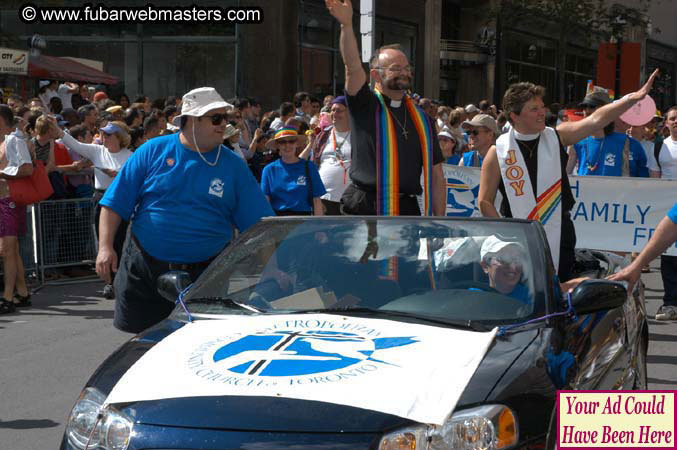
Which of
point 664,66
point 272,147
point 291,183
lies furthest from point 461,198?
point 664,66

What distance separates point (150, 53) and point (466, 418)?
962 inches

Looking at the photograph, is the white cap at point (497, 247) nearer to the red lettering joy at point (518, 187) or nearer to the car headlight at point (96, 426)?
the car headlight at point (96, 426)

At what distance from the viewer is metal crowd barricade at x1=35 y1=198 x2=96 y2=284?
12.0m

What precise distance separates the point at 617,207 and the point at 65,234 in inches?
253

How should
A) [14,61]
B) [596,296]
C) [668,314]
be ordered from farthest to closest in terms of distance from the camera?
Result: 1. [14,61]
2. [668,314]
3. [596,296]

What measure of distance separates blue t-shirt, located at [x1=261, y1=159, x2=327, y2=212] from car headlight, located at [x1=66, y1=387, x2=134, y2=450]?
5926 mm

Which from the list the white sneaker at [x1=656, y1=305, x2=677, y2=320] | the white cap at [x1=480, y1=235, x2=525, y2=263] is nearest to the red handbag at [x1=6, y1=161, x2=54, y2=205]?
the white sneaker at [x1=656, y1=305, x2=677, y2=320]

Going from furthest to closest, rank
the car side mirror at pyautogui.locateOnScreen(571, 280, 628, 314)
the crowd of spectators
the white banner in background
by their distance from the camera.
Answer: the white banner in background, the crowd of spectators, the car side mirror at pyautogui.locateOnScreen(571, 280, 628, 314)

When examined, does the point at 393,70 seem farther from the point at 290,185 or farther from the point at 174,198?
the point at 290,185

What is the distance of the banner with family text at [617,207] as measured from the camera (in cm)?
1133

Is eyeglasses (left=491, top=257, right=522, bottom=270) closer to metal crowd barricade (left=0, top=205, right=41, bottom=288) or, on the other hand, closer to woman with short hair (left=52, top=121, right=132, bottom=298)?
woman with short hair (left=52, top=121, right=132, bottom=298)

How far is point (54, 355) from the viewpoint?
329 inches

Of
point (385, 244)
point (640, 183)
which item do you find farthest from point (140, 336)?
point (640, 183)

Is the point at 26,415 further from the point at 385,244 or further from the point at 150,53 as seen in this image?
the point at 150,53
